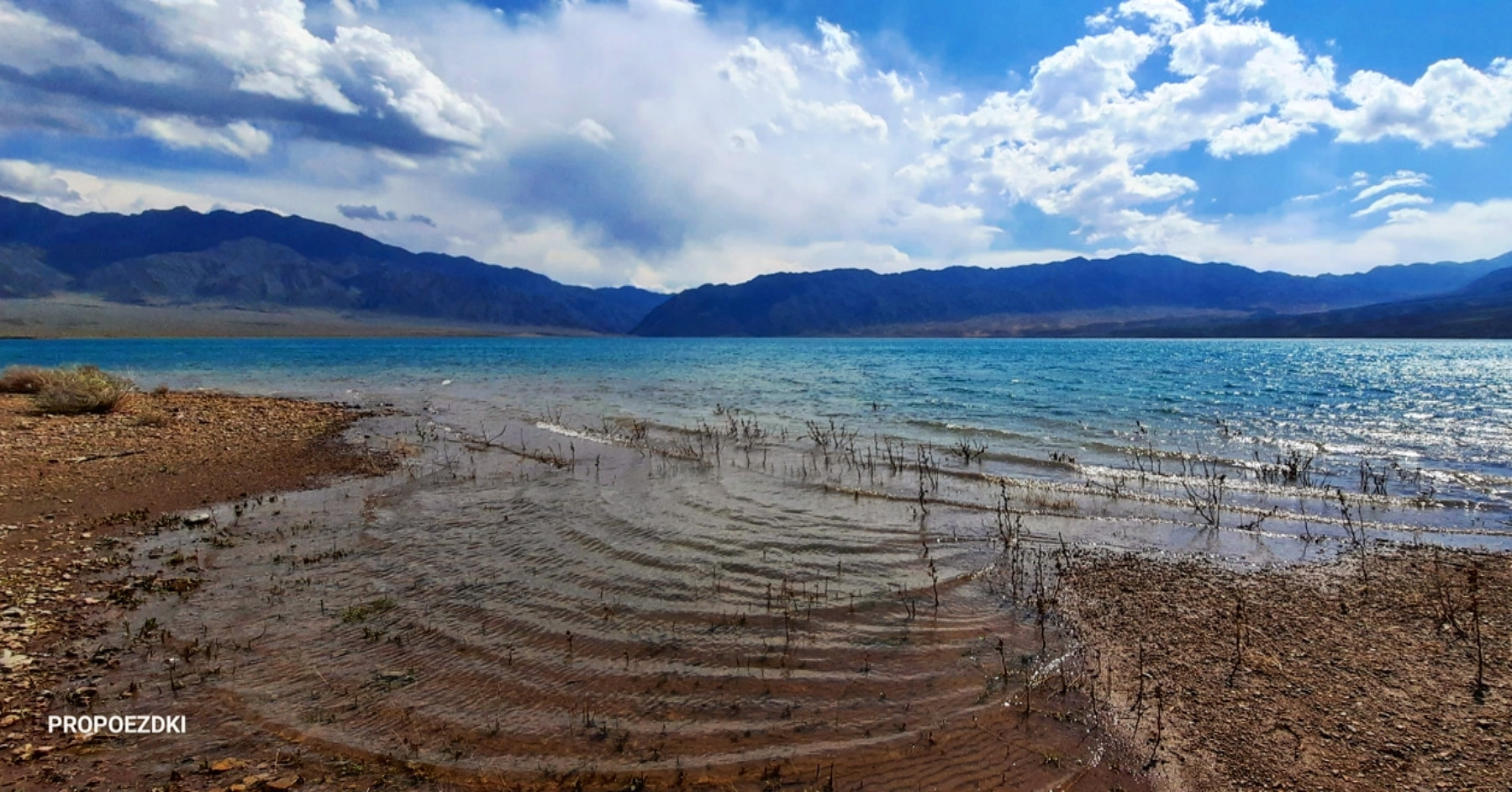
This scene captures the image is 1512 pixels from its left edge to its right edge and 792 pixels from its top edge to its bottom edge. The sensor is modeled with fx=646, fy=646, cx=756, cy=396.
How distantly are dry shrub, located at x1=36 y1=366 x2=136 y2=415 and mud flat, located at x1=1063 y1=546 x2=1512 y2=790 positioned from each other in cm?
2954

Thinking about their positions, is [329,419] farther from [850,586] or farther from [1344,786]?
[1344,786]

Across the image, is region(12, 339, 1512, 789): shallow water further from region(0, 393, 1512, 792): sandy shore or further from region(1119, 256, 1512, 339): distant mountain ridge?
region(1119, 256, 1512, 339): distant mountain ridge

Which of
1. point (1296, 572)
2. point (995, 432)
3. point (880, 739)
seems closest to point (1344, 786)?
point (880, 739)

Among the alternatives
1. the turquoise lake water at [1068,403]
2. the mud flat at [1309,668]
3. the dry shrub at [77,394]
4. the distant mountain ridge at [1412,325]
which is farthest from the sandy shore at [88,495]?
the distant mountain ridge at [1412,325]

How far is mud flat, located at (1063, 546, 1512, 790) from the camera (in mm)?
5297

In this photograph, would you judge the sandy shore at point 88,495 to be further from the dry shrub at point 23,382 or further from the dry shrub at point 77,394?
the dry shrub at point 23,382

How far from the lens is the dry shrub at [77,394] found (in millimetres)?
21422

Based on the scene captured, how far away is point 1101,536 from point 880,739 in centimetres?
773

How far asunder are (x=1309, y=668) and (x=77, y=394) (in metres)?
32.1

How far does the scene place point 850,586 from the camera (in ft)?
29.9

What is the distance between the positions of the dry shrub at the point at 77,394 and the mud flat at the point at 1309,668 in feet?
96.9

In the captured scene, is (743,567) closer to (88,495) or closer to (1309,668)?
(1309,668)

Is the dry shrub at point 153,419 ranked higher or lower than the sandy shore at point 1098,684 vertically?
higher

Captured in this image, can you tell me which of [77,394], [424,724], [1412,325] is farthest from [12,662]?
[1412,325]
